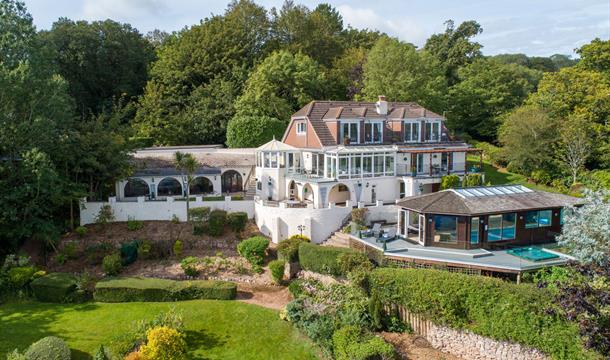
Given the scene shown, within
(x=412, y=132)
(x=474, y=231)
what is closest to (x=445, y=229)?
(x=474, y=231)

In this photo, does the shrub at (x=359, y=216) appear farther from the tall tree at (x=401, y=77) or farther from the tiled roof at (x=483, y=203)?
the tall tree at (x=401, y=77)

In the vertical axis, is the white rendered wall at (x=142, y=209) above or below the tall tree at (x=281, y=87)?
below

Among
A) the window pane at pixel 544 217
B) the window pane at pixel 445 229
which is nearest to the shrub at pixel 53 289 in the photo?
the window pane at pixel 445 229

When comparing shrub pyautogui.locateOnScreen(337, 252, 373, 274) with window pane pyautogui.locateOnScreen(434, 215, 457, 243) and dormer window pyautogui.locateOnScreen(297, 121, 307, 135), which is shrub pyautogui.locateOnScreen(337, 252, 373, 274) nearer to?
window pane pyautogui.locateOnScreen(434, 215, 457, 243)

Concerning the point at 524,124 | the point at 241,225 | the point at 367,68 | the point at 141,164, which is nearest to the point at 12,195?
the point at 141,164

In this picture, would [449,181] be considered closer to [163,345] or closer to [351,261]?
[351,261]
